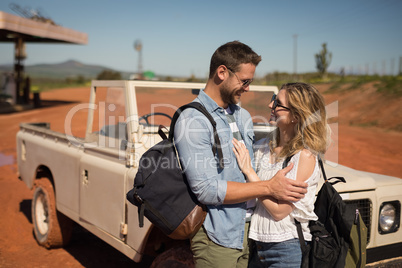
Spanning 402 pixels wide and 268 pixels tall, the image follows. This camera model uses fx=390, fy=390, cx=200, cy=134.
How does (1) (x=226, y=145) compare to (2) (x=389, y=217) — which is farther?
(2) (x=389, y=217)

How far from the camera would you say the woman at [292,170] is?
200 cm

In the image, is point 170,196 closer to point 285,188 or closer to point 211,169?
point 211,169

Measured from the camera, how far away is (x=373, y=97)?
68.7ft

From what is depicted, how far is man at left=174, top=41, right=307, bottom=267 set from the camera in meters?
1.86

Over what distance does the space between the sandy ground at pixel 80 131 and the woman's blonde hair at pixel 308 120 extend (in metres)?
2.79

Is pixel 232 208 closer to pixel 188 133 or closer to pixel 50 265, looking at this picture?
pixel 188 133

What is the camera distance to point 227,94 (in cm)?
204

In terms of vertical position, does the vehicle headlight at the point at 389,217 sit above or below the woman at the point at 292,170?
below

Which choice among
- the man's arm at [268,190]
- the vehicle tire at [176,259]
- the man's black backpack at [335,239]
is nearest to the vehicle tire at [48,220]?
the vehicle tire at [176,259]

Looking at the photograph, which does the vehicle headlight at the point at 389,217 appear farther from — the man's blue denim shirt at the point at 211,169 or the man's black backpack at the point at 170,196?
the man's black backpack at the point at 170,196

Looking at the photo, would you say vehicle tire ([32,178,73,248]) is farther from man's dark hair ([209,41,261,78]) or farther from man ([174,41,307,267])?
man's dark hair ([209,41,261,78])

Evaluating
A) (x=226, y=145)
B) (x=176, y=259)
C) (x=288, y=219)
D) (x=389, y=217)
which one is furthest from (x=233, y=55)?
(x=389, y=217)

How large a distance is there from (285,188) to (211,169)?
368 mm

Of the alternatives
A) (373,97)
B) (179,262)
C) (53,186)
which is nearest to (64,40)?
(373,97)
